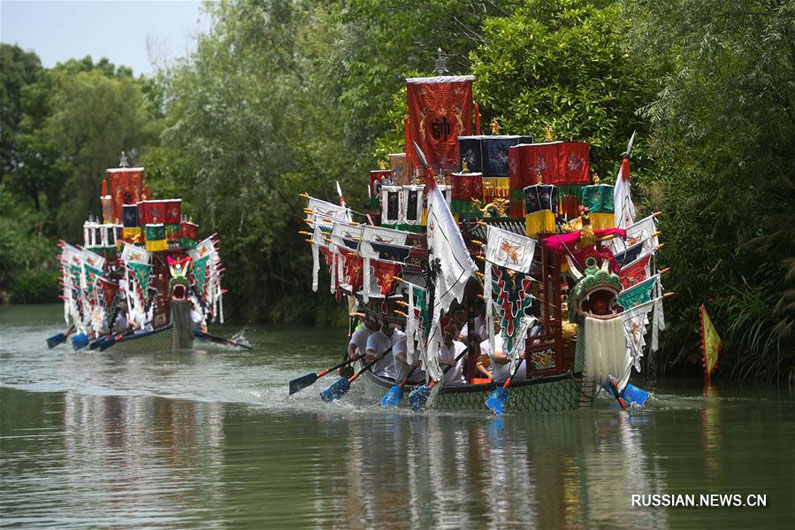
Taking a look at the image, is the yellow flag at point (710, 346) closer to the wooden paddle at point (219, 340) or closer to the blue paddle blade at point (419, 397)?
the blue paddle blade at point (419, 397)

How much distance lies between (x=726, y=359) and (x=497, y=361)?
643 centimetres

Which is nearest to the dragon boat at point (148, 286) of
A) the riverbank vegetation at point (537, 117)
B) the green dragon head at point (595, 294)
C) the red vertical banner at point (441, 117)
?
the riverbank vegetation at point (537, 117)

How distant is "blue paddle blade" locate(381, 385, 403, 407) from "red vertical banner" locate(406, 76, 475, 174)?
14.0ft

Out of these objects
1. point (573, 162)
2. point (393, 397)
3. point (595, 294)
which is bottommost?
point (393, 397)

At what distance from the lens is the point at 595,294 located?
57.5 ft

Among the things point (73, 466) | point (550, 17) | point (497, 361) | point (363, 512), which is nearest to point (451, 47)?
point (550, 17)

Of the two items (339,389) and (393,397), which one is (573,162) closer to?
(393,397)

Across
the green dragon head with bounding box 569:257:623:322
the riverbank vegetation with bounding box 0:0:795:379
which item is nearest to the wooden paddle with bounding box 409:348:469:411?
the green dragon head with bounding box 569:257:623:322

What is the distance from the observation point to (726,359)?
23.7m

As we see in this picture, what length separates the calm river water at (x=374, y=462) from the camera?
39.7 feet

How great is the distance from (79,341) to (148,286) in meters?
2.40

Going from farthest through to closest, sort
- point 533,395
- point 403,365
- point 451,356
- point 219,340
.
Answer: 1. point 219,340
2. point 403,365
3. point 451,356
4. point 533,395

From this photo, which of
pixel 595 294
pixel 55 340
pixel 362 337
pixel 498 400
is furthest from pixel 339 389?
pixel 55 340

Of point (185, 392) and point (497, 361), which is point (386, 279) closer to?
point (497, 361)
